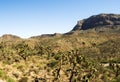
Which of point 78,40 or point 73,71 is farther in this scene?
point 78,40

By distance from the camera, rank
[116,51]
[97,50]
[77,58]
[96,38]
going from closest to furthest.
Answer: [77,58]
[116,51]
[97,50]
[96,38]

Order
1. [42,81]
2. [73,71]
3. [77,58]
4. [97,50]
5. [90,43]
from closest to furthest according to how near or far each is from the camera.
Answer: [42,81] < [73,71] < [77,58] < [97,50] < [90,43]

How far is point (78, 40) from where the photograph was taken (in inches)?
7160

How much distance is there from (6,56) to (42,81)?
1120 cm

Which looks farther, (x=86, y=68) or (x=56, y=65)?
(x=86, y=68)

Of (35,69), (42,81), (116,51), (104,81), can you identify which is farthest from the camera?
(116,51)

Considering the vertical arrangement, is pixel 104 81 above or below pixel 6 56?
below

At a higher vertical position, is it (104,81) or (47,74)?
(47,74)

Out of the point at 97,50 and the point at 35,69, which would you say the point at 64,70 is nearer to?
the point at 35,69

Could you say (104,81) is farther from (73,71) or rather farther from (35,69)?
(35,69)

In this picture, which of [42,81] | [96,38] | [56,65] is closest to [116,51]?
[96,38]

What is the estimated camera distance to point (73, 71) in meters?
38.2

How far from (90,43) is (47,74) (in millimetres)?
144283

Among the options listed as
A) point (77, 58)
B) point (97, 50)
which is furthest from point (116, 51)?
point (77, 58)
